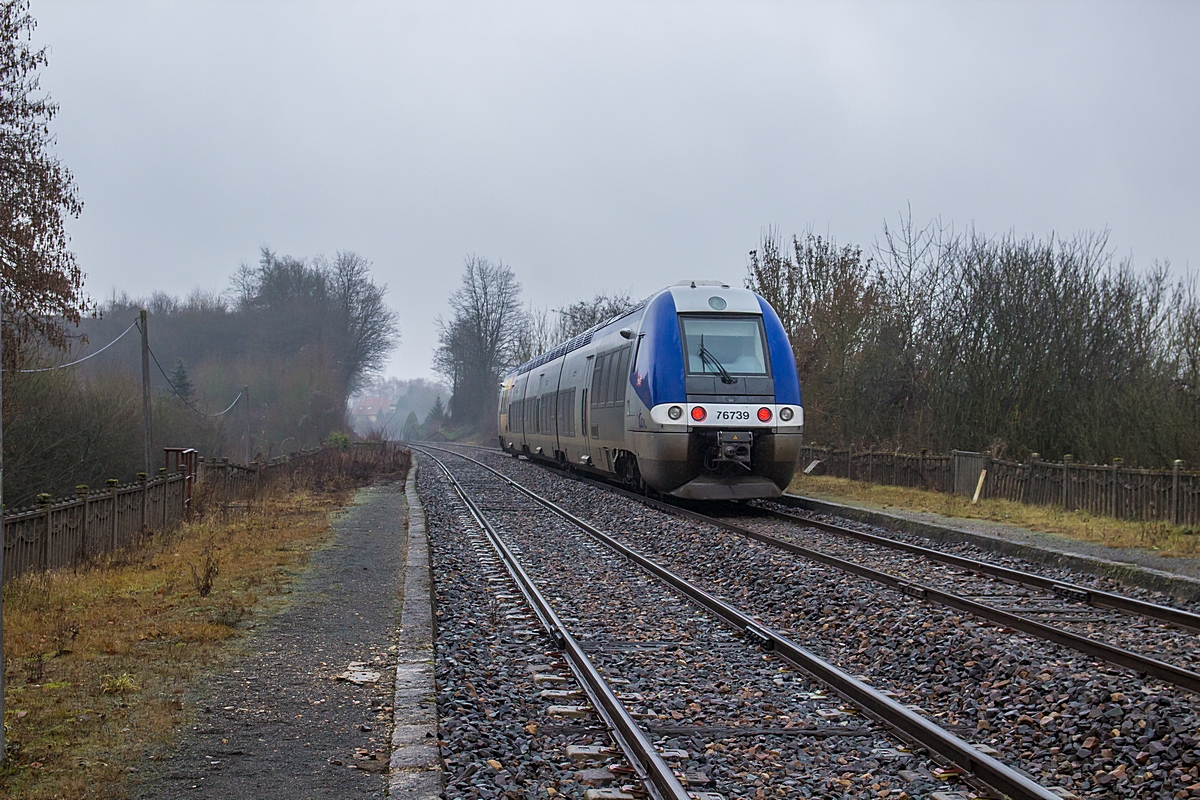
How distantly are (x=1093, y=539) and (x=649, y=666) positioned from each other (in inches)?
322

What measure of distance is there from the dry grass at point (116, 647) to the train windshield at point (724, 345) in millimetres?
6319

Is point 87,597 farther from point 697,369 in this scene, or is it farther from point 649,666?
point 697,369

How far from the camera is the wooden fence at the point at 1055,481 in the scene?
13.5 meters

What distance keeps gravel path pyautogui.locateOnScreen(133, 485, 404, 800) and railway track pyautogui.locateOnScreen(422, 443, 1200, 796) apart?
3.16 metres

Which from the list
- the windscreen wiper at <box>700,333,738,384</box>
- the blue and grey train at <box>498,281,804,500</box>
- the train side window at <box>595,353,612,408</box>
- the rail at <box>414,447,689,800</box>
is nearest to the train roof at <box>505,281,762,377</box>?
the blue and grey train at <box>498,281,804,500</box>

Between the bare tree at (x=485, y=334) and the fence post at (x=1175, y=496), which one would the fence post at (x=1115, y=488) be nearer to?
the fence post at (x=1175, y=496)

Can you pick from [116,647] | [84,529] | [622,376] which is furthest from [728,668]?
[622,376]

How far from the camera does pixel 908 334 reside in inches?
1092

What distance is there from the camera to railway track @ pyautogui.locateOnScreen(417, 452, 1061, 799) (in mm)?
4811

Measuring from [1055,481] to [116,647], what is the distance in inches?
560

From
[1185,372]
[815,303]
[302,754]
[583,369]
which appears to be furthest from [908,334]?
[302,754]

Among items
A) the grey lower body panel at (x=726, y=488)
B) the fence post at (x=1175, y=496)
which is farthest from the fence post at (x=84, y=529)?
the fence post at (x=1175, y=496)

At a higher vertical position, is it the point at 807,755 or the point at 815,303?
the point at 815,303

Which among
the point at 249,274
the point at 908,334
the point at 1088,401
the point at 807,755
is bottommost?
the point at 807,755
